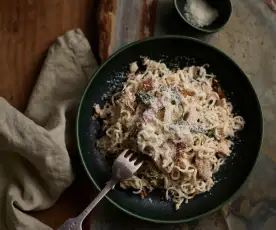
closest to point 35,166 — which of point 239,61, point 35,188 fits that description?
point 35,188

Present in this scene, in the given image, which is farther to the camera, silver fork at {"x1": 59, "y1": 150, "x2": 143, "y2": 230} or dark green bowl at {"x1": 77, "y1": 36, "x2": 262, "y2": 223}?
dark green bowl at {"x1": 77, "y1": 36, "x2": 262, "y2": 223}

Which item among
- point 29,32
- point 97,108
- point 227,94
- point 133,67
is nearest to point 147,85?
point 133,67

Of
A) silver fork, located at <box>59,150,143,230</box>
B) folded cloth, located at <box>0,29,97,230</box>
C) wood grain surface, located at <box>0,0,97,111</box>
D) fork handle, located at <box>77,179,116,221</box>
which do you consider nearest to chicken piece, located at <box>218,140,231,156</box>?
silver fork, located at <box>59,150,143,230</box>

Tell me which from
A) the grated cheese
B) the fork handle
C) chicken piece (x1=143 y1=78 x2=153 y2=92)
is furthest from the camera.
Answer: the grated cheese

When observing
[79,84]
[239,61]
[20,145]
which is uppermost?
[239,61]

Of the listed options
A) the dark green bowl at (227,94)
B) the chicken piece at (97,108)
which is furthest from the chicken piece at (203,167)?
the chicken piece at (97,108)

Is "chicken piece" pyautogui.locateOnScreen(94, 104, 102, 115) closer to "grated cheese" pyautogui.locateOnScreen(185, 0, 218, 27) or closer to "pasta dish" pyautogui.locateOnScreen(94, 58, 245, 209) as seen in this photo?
"pasta dish" pyautogui.locateOnScreen(94, 58, 245, 209)

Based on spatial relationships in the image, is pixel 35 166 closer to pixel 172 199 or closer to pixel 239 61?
pixel 172 199

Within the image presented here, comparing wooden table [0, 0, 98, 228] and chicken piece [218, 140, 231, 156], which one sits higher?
wooden table [0, 0, 98, 228]
